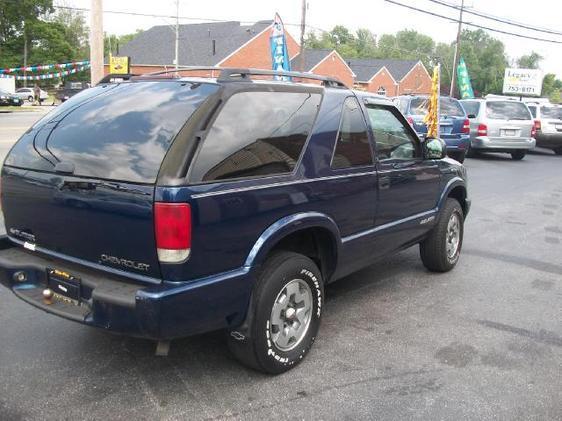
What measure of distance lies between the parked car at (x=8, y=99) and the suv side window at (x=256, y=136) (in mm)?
36468

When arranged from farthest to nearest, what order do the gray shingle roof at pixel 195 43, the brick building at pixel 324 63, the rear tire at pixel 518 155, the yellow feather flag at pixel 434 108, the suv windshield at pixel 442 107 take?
the brick building at pixel 324 63 → the gray shingle roof at pixel 195 43 → the rear tire at pixel 518 155 → the suv windshield at pixel 442 107 → the yellow feather flag at pixel 434 108

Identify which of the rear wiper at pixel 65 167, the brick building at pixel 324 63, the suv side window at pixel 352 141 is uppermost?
the brick building at pixel 324 63

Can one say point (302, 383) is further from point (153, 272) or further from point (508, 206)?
point (508, 206)

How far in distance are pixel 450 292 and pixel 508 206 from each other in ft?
16.7

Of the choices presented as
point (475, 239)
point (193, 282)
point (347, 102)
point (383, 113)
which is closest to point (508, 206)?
point (475, 239)

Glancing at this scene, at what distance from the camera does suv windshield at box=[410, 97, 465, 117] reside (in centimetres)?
1442

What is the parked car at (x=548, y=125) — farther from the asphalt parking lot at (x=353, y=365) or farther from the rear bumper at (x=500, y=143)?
the asphalt parking lot at (x=353, y=365)

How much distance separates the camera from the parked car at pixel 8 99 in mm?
35250

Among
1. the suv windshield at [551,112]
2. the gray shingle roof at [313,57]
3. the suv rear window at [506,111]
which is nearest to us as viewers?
A: the suv rear window at [506,111]

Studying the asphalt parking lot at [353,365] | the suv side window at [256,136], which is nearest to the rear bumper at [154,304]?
the asphalt parking lot at [353,365]

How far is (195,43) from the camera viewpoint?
53094mm

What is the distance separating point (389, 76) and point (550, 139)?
5125 centimetres

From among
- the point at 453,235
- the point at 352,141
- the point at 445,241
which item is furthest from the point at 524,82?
the point at 352,141

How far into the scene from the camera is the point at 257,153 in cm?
326
